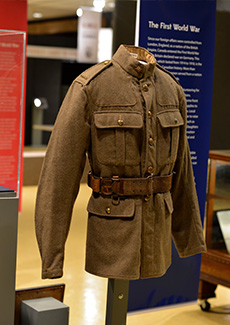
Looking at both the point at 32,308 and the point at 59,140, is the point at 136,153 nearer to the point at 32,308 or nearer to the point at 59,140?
the point at 59,140

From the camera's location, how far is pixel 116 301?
2.78m

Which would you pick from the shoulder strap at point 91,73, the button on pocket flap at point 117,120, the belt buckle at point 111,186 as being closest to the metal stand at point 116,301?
the belt buckle at point 111,186

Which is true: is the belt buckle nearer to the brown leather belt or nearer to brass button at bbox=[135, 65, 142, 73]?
the brown leather belt

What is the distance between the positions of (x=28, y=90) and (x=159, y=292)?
7467 mm

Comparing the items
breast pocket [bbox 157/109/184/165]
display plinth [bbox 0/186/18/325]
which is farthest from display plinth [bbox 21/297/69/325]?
breast pocket [bbox 157/109/184/165]

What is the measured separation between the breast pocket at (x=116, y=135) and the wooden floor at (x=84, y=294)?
162 centimetres

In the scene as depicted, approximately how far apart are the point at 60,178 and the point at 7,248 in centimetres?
41

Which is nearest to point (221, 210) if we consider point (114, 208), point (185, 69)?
point (185, 69)

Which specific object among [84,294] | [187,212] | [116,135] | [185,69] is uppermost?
[185,69]

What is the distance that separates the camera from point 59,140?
258cm

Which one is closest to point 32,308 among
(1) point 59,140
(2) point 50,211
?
(2) point 50,211

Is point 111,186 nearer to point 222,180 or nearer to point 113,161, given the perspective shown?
point 113,161

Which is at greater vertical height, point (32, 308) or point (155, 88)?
point (155, 88)

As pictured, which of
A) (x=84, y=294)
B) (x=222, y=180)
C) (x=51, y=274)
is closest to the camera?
(x=51, y=274)
